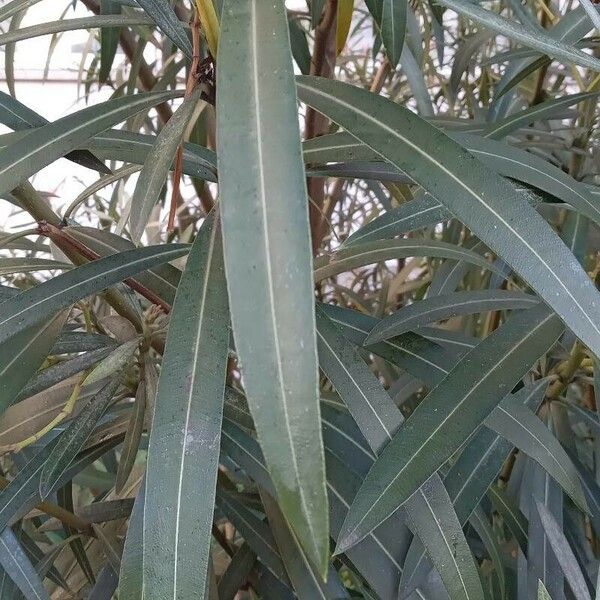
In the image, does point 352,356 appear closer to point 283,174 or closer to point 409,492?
point 409,492

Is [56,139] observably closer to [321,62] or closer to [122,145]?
[122,145]

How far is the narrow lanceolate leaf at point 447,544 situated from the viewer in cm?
37

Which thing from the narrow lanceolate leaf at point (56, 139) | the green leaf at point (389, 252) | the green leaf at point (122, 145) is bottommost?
the green leaf at point (389, 252)

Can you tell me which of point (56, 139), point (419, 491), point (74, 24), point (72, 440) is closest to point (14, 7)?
point (74, 24)

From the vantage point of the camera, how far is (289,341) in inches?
8.5

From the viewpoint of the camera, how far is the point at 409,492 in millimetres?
346

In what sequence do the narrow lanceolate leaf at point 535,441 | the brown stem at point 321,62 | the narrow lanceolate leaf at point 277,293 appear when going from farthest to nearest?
1. the brown stem at point 321,62
2. the narrow lanceolate leaf at point 535,441
3. the narrow lanceolate leaf at point 277,293

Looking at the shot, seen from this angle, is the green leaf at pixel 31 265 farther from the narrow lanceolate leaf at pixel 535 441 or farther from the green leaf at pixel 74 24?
the narrow lanceolate leaf at pixel 535 441

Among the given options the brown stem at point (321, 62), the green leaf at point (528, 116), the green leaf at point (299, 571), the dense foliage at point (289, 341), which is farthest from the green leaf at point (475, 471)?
the brown stem at point (321, 62)

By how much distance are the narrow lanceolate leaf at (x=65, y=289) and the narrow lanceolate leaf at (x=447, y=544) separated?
22 centimetres

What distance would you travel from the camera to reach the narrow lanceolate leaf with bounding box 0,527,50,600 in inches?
17.1

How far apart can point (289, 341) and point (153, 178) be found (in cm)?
15

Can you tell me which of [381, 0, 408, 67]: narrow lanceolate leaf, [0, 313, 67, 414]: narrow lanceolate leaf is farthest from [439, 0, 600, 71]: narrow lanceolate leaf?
[0, 313, 67, 414]: narrow lanceolate leaf

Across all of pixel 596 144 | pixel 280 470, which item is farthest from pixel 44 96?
pixel 280 470
